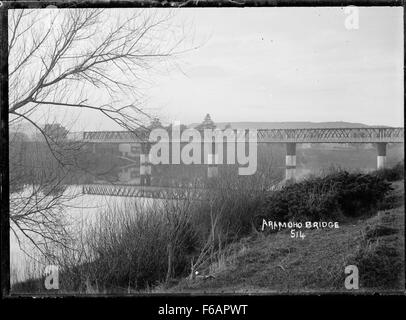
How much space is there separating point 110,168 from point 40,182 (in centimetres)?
51

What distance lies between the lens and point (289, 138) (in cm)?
318

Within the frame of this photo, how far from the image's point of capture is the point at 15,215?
126 inches

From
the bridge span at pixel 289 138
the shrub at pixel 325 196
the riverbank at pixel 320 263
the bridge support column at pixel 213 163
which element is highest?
the bridge span at pixel 289 138

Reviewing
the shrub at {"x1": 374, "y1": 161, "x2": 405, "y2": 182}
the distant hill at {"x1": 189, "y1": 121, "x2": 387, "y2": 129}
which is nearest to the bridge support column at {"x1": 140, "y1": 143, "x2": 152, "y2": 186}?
the distant hill at {"x1": 189, "y1": 121, "x2": 387, "y2": 129}

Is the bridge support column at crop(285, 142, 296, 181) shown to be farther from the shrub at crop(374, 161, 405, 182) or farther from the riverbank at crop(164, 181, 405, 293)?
the shrub at crop(374, 161, 405, 182)

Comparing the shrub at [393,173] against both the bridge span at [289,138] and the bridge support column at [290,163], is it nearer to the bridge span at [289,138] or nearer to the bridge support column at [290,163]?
the bridge span at [289,138]

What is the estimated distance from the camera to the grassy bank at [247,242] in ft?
10.3

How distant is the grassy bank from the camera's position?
10.3 feet

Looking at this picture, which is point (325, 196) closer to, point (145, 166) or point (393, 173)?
point (393, 173)

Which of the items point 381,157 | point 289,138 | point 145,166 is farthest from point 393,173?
point 145,166

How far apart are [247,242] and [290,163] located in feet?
2.05

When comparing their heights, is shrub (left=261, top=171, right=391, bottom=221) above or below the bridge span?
below

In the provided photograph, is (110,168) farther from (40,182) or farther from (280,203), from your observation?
(280,203)

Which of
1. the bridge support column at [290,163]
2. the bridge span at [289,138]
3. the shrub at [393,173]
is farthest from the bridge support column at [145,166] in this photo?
the shrub at [393,173]
